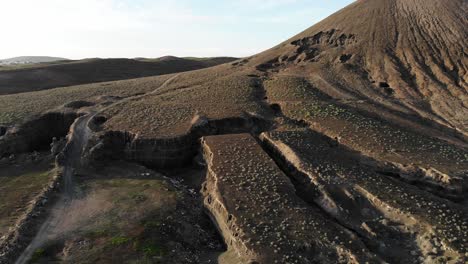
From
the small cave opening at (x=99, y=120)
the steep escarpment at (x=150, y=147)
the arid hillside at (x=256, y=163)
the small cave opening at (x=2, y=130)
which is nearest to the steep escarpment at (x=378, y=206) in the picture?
the arid hillside at (x=256, y=163)

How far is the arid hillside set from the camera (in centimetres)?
2277

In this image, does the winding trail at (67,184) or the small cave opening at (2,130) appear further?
the small cave opening at (2,130)

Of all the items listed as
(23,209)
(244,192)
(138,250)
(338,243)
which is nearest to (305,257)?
(338,243)

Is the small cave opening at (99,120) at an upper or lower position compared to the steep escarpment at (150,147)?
upper

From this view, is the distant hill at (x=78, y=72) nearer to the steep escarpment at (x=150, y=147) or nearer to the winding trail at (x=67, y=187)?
the winding trail at (x=67, y=187)

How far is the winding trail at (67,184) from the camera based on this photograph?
23673 millimetres

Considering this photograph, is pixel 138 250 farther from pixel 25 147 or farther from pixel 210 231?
pixel 25 147

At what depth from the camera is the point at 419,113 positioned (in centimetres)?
4356

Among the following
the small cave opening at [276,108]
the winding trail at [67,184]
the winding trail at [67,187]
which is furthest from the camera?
the small cave opening at [276,108]

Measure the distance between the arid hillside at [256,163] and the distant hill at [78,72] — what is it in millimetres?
30422

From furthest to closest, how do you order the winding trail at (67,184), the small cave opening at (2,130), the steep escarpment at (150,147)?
the small cave opening at (2,130) → the steep escarpment at (150,147) → the winding trail at (67,184)

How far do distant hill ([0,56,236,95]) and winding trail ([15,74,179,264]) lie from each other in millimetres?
40347

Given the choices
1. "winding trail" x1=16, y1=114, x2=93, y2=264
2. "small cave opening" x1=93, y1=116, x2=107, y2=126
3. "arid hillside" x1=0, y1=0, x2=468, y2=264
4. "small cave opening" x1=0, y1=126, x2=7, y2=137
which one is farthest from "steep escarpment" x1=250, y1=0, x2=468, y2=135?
"small cave opening" x1=0, y1=126, x2=7, y2=137

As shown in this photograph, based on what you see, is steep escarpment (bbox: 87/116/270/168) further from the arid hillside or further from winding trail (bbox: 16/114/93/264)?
winding trail (bbox: 16/114/93/264)
